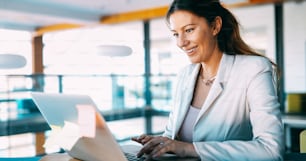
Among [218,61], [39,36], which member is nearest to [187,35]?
[218,61]

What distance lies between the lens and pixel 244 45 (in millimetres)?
833

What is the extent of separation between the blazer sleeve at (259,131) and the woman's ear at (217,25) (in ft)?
0.43

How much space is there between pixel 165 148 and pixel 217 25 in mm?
345

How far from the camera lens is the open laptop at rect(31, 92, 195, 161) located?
47 cm

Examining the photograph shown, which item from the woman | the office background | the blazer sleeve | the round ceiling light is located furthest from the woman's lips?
the office background

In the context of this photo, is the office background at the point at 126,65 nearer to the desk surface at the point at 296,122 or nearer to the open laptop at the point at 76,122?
the desk surface at the point at 296,122

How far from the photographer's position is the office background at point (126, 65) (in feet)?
8.61

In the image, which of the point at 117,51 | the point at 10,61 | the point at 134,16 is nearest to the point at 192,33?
the point at 117,51

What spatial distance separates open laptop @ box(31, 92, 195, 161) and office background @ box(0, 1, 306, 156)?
1.57 meters

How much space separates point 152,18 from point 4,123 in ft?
5.29

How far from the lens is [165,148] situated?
1.91 feet

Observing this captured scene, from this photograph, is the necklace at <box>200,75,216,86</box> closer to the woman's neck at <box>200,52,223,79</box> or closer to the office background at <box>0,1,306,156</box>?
the woman's neck at <box>200,52,223,79</box>

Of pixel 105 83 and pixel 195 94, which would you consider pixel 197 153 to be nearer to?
pixel 195 94

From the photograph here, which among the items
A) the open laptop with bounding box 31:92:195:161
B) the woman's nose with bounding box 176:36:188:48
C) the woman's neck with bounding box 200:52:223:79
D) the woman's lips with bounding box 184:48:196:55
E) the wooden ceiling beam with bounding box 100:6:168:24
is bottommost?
the open laptop with bounding box 31:92:195:161
